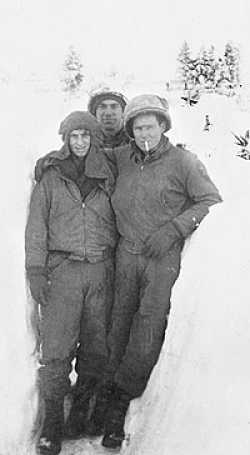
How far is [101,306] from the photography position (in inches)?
149

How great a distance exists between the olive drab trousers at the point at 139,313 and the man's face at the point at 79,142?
0.61 m

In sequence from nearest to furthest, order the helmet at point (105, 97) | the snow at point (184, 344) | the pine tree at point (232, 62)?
the snow at point (184, 344) < the helmet at point (105, 97) < the pine tree at point (232, 62)

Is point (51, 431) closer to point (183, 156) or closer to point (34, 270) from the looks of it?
point (34, 270)

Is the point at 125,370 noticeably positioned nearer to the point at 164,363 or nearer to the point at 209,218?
the point at 164,363

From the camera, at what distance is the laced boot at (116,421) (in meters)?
3.80

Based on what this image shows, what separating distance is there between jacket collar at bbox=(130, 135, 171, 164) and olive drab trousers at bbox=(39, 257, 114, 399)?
633mm

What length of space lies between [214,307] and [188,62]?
39.2m

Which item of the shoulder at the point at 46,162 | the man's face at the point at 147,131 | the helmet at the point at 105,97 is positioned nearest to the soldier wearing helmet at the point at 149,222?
the man's face at the point at 147,131

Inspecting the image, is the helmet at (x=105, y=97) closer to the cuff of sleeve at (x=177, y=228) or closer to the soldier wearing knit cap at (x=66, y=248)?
the soldier wearing knit cap at (x=66, y=248)

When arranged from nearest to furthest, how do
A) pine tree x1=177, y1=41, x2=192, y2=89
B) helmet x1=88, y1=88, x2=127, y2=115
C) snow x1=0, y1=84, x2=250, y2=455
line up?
snow x1=0, y1=84, x2=250, y2=455, helmet x1=88, y1=88, x2=127, y2=115, pine tree x1=177, y1=41, x2=192, y2=89

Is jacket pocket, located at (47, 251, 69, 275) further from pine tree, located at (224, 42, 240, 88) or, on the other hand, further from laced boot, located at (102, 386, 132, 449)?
pine tree, located at (224, 42, 240, 88)

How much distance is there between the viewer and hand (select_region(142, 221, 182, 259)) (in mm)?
3602

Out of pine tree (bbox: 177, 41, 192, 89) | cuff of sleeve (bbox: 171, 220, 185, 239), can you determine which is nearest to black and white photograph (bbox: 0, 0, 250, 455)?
cuff of sleeve (bbox: 171, 220, 185, 239)

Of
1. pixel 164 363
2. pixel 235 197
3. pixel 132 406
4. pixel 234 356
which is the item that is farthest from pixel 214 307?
pixel 132 406
